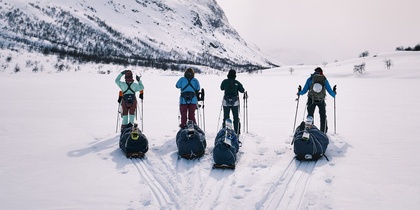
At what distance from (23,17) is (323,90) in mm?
98834

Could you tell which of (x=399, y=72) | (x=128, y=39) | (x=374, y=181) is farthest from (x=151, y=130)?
(x=128, y=39)

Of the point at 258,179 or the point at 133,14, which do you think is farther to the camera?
the point at 133,14

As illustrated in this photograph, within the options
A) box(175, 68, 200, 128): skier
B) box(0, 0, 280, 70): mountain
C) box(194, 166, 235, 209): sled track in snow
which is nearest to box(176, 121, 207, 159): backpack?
box(194, 166, 235, 209): sled track in snow

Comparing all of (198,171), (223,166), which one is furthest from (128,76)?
(223,166)

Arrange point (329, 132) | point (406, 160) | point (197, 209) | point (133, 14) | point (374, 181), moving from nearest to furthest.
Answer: point (197, 209) → point (374, 181) → point (406, 160) → point (329, 132) → point (133, 14)

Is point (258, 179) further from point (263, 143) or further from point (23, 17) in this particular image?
point (23, 17)

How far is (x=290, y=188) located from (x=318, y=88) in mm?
4098

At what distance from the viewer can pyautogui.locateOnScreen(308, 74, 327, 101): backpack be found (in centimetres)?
859

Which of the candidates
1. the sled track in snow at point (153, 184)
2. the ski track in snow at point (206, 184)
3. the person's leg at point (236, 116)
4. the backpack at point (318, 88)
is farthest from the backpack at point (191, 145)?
the backpack at point (318, 88)

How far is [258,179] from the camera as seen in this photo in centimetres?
599

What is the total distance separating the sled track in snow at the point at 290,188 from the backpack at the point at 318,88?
8.52 ft

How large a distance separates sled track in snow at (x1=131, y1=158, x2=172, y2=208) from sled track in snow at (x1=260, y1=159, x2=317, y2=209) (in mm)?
1723

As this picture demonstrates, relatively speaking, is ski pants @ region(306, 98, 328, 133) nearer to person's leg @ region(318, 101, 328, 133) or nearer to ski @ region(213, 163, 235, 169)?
person's leg @ region(318, 101, 328, 133)

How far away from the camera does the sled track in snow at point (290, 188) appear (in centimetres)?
496
